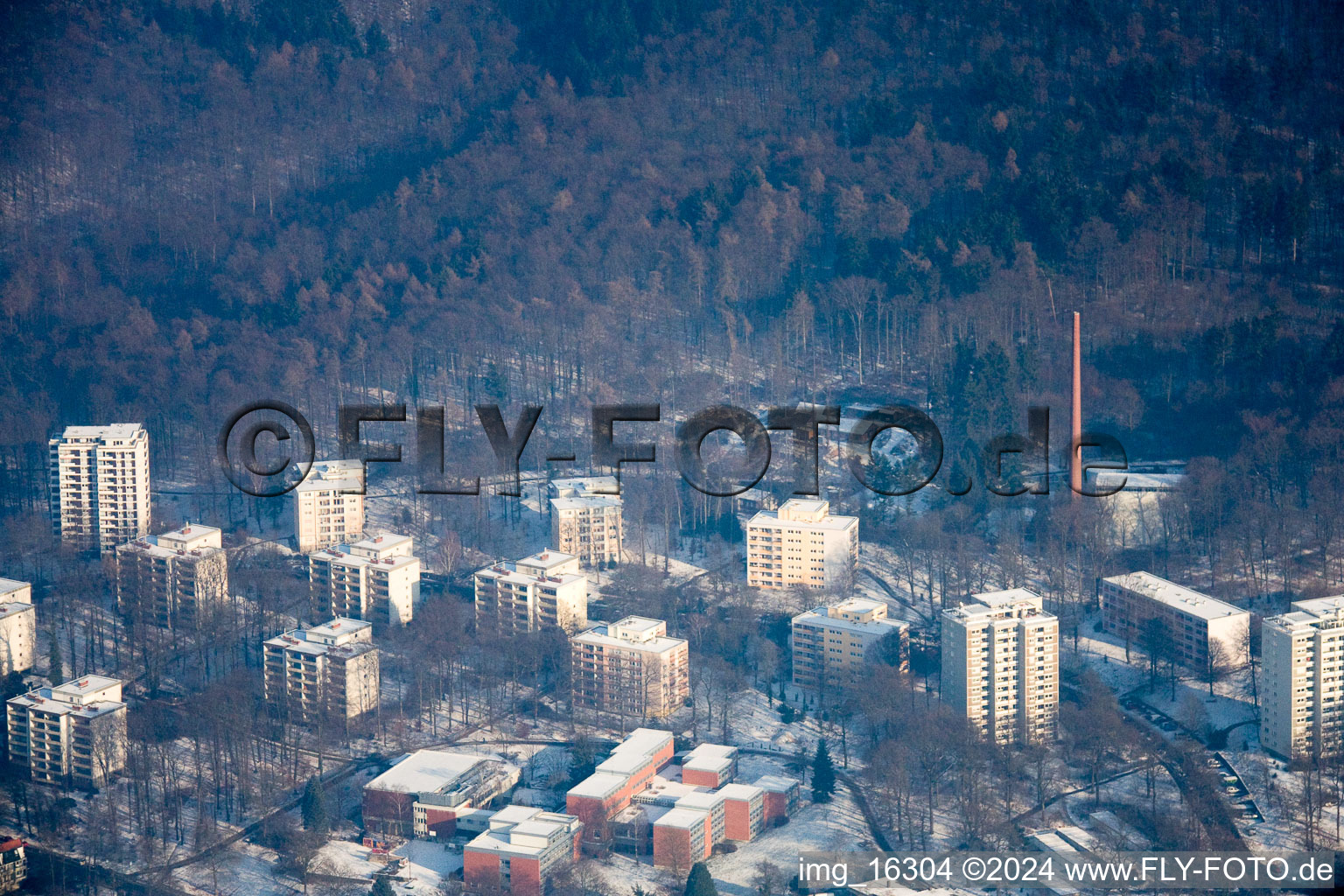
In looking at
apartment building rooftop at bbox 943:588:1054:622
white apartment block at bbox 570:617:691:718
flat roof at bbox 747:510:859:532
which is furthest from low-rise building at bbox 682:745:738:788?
flat roof at bbox 747:510:859:532

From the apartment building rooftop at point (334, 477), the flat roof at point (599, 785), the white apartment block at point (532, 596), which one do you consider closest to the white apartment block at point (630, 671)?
the white apartment block at point (532, 596)

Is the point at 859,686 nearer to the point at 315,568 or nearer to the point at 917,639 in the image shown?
the point at 917,639

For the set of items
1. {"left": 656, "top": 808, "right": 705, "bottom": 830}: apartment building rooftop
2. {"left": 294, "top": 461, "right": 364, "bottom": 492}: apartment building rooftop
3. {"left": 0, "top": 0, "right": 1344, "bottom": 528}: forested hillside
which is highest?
{"left": 0, "top": 0, "right": 1344, "bottom": 528}: forested hillside

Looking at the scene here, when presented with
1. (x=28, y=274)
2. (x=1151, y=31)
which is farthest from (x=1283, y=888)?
(x=28, y=274)

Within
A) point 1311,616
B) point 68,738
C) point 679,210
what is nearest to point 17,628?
point 68,738

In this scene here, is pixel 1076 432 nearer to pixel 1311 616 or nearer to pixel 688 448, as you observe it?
pixel 688 448

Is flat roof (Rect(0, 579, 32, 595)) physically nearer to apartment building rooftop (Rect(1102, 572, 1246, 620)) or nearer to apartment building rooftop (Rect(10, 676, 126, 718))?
apartment building rooftop (Rect(10, 676, 126, 718))
